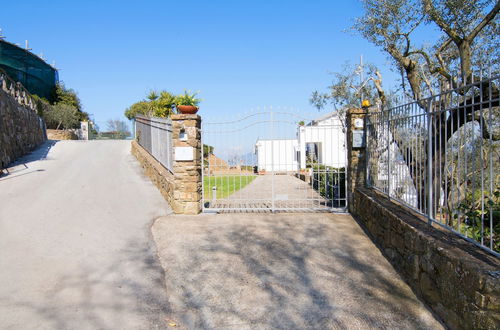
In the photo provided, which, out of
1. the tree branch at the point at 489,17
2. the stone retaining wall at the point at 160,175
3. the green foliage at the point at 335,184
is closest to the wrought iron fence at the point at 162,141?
the stone retaining wall at the point at 160,175

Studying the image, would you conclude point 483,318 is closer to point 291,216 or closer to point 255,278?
point 255,278

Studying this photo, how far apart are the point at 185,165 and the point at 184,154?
25 centimetres

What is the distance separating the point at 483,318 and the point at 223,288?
9.21 feet

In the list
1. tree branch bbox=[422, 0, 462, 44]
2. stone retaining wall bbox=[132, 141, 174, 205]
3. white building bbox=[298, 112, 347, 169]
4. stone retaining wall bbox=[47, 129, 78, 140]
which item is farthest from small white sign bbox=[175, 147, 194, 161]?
stone retaining wall bbox=[47, 129, 78, 140]

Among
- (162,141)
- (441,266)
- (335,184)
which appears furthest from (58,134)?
(441,266)

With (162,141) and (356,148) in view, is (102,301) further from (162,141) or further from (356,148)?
(162,141)

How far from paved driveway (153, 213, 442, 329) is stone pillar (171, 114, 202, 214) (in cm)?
84

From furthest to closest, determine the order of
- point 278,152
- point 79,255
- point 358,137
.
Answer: point 278,152
point 358,137
point 79,255

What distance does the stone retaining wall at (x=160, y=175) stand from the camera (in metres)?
8.85

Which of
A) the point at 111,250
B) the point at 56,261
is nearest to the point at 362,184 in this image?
the point at 111,250

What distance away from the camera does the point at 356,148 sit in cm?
821

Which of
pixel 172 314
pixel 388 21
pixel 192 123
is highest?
pixel 388 21

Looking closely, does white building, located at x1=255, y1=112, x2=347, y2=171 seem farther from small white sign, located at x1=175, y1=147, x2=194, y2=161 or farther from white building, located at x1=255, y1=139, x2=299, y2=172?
small white sign, located at x1=175, y1=147, x2=194, y2=161

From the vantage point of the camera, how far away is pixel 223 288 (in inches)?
184
